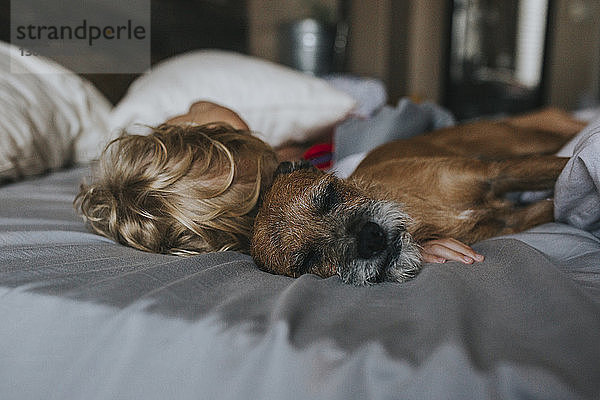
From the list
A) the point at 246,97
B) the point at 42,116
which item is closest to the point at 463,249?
the point at 246,97

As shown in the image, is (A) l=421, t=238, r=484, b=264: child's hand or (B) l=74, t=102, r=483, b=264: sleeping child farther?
(B) l=74, t=102, r=483, b=264: sleeping child

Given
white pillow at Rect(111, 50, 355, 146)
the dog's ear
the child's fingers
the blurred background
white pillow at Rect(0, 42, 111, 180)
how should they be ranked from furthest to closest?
the blurred background < white pillow at Rect(111, 50, 355, 146) < white pillow at Rect(0, 42, 111, 180) < the dog's ear < the child's fingers

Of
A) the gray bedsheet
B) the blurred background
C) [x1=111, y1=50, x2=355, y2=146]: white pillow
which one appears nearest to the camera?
the gray bedsheet

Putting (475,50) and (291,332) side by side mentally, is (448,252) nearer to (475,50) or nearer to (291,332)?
(291,332)

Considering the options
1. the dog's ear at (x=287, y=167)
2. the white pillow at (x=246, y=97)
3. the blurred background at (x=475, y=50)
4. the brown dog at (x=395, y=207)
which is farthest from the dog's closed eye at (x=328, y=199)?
the blurred background at (x=475, y=50)

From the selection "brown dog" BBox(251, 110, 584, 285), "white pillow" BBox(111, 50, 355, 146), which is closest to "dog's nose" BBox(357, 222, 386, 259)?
"brown dog" BBox(251, 110, 584, 285)

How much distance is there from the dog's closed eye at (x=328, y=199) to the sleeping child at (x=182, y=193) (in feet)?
0.55

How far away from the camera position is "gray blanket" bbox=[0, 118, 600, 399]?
54 centimetres

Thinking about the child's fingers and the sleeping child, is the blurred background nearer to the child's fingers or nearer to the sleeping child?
the sleeping child

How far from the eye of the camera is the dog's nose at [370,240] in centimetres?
96

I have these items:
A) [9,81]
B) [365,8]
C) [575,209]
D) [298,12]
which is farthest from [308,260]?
[365,8]

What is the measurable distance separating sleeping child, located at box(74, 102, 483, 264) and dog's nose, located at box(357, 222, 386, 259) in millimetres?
110

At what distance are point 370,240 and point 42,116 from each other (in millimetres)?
1195

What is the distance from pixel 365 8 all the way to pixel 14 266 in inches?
207
